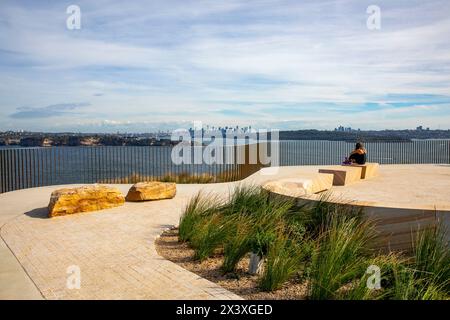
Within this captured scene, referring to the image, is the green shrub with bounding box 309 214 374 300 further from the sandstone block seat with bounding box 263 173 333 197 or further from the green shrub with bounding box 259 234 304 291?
the sandstone block seat with bounding box 263 173 333 197

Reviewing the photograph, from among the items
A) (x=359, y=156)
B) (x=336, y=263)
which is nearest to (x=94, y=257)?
(x=336, y=263)

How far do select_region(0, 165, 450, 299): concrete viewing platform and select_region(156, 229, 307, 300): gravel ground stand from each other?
19cm

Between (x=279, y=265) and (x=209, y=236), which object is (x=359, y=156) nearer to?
(x=209, y=236)

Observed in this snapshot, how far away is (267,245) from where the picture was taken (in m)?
5.90

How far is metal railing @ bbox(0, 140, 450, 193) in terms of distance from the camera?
1565 centimetres

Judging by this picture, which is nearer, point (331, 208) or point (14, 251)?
point (14, 251)

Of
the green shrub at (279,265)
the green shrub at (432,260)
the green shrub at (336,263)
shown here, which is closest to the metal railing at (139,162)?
the green shrub at (279,265)

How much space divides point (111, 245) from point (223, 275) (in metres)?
2.22

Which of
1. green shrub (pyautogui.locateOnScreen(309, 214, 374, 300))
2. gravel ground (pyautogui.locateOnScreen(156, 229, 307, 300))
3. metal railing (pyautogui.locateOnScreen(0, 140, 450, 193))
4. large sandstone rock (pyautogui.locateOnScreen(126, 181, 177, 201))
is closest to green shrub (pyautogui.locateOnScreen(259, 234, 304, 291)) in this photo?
gravel ground (pyautogui.locateOnScreen(156, 229, 307, 300))

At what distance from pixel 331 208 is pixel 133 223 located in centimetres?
390

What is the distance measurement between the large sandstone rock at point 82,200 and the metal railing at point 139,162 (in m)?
5.52

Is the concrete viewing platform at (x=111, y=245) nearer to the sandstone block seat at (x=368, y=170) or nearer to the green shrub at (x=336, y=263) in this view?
the green shrub at (x=336, y=263)
